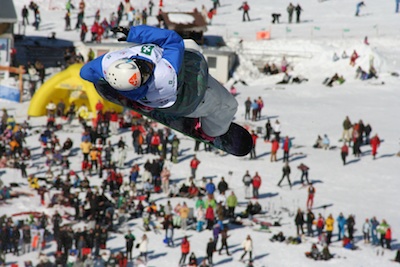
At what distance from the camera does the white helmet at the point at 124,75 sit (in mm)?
7988

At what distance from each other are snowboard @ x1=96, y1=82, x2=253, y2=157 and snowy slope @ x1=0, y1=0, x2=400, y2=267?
12614mm

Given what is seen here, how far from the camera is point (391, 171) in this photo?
29781mm

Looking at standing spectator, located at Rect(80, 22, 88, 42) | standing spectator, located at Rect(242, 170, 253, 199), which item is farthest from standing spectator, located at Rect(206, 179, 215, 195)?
standing spectator, located at Rect(80, 22, 88, 42)

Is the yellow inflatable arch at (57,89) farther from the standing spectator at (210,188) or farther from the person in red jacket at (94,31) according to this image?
the person in red jacket at (94,31)

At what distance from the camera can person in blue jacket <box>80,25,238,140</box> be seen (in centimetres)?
815

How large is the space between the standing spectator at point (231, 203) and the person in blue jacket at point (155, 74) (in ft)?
51.2

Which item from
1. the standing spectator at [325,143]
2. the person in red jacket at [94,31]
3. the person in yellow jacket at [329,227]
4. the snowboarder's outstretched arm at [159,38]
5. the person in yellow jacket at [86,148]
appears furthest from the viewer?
the person in red jacket at [94,31]

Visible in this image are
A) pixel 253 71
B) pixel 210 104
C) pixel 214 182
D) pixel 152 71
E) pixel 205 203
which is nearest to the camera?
pixel 152 71

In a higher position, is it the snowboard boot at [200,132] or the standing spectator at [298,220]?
the snowboard boot at [200,132]

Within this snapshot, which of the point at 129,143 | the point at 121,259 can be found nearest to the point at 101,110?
the point at 129,143

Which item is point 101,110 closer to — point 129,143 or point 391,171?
point 129,143

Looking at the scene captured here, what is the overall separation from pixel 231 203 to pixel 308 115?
11.7 metres

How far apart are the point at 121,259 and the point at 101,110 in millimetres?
10920

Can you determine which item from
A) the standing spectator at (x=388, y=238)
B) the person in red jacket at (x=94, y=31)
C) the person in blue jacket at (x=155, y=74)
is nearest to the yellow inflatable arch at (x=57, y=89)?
the person in red jacket at (x=94, y=31)
